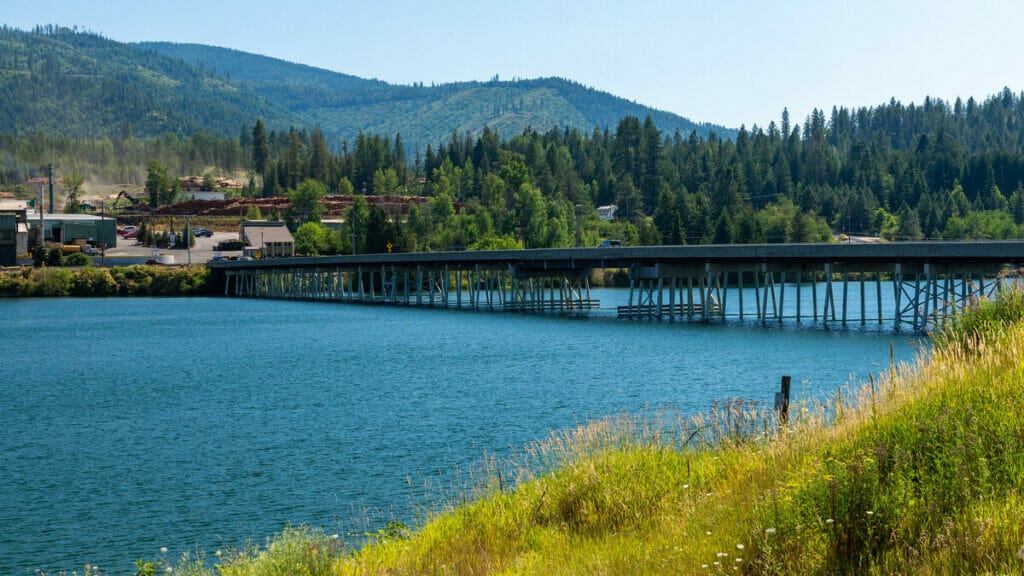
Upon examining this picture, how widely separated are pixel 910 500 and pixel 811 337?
48639mm

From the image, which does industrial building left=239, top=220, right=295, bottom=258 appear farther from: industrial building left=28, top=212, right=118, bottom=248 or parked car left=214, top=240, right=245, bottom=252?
industrial building left=28, top=212, right=118, bottom=248

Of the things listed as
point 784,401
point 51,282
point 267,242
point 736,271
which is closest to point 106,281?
point 51,282

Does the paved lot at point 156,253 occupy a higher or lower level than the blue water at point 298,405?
higher

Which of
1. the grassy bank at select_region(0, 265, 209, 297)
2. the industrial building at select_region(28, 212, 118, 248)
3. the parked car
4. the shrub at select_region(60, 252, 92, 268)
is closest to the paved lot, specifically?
the parked car

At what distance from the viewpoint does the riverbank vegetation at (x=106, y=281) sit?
125875mm

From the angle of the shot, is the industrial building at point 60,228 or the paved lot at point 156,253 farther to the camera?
the paved lot at point 156,253

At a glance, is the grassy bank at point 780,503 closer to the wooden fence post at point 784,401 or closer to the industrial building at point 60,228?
the wooden fence post at point 784,401

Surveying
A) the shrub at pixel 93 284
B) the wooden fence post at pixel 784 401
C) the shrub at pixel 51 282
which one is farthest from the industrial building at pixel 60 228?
the wooden fence post at pixel 784 401

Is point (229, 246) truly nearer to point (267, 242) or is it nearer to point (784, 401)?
point (267, 242)

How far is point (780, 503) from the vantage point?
38.6ft

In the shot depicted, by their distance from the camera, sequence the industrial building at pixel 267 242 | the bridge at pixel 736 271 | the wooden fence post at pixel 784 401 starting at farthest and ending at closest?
the industrial building at pixel 267 242 → the bridge at pixel 736 271 → the wooden fence post at pixel 784 401

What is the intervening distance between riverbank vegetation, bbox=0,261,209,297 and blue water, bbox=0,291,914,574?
52964 mm

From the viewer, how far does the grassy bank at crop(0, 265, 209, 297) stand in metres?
126

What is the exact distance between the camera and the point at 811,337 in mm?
58156
